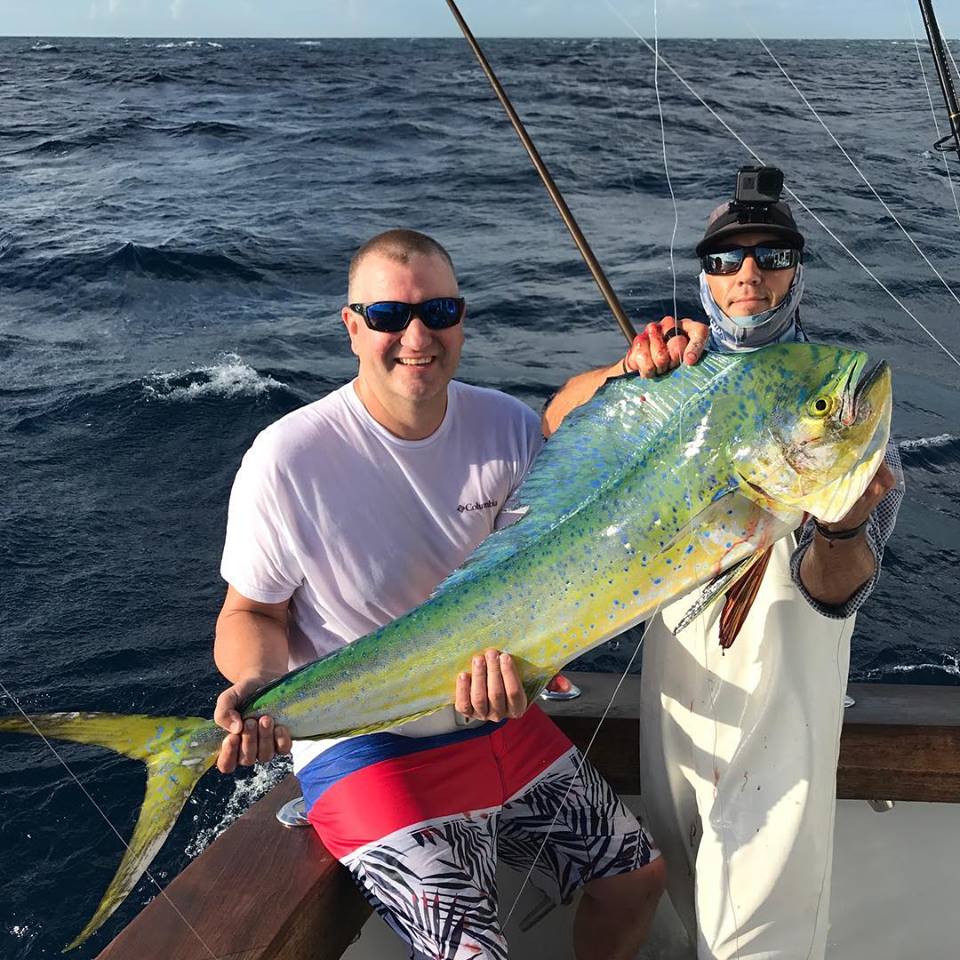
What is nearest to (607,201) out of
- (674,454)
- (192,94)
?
(674,454)

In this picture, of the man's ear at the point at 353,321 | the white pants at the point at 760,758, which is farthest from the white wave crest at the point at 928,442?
the man's ear at the point at 353,321

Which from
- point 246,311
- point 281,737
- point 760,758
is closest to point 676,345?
point 760,758

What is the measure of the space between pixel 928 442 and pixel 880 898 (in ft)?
16.4

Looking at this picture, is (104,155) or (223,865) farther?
(104,155)

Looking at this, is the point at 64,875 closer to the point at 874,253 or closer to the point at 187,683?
the point at 187,683

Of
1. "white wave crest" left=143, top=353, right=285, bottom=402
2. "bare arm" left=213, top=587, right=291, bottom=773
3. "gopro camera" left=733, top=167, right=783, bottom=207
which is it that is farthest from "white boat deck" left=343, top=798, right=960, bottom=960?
"white wave crest" left=143, top=353, right=285, bottom=402

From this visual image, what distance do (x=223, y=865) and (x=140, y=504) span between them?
4.80 m

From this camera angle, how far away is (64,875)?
385 cm

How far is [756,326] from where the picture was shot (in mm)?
2160

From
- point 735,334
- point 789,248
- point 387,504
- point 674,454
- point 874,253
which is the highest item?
point 789,248

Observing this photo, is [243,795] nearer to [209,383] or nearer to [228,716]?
[228,716]

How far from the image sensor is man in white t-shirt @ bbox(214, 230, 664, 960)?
227cm

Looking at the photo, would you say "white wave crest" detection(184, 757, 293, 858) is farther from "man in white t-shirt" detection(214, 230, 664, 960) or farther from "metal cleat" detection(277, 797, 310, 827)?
"man in white t-shirt" detection(214, 230, 664, 960)

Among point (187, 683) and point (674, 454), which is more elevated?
point (674, 454)
